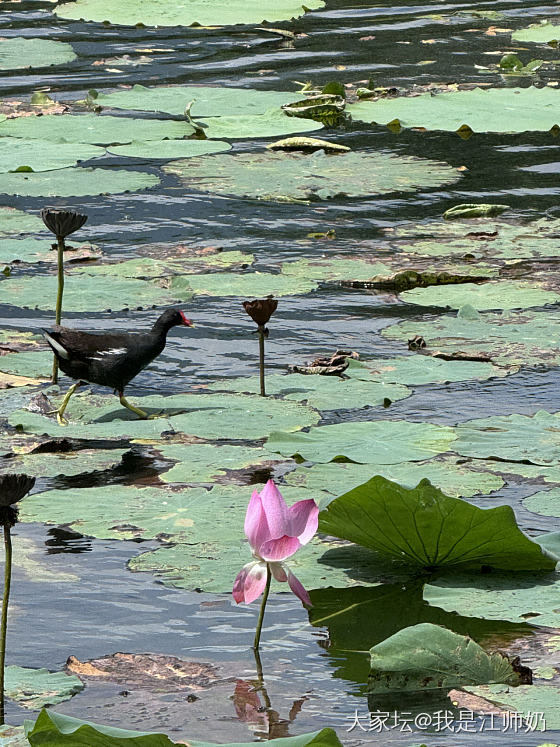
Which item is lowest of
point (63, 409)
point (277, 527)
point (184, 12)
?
point (63, 409)

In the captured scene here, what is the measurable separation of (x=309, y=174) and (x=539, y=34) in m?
5.42

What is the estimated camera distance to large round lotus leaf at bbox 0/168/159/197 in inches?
308

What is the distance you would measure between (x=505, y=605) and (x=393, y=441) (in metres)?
1.22

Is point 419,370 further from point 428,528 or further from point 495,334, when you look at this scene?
point 428,528

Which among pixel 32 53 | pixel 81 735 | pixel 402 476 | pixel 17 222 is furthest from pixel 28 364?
pixel 32 53

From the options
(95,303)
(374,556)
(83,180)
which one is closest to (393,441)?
(374,556)

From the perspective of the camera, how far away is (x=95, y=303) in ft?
19.8

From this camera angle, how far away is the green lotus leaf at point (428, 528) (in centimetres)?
330

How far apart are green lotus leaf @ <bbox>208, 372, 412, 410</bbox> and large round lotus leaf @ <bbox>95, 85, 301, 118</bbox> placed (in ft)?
16.3

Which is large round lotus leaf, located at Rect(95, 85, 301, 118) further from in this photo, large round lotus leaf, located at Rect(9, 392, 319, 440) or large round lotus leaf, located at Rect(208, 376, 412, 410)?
large round lotus leaf, located at Rect(9, 392, 319, 440)

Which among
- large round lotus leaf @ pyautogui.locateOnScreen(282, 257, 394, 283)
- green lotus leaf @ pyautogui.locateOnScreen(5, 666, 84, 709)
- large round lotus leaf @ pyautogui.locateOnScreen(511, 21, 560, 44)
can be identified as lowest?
green lotus leaf @ pyautogui.locateOnScreen(5, 666, 84, 709)

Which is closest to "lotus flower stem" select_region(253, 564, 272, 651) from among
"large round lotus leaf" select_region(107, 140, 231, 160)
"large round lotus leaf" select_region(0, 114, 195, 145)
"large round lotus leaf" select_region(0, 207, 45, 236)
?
"large round lotus leaf" select_region(0, 207, 45, 236)

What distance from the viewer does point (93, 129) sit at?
9.34 metres

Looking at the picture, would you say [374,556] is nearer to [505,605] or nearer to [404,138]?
[505,605]
